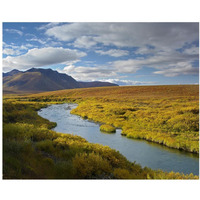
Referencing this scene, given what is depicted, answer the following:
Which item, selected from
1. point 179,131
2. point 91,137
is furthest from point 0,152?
point 179,131

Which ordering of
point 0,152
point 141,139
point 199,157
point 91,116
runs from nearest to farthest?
point 0,152 → point 199,157 → point 141,139 → point 91,116

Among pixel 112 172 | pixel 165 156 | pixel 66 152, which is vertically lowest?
pixel 165 156

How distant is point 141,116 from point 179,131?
7.64 m

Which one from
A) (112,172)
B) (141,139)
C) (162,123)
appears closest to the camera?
(112,172)

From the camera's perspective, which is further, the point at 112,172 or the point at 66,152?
the point at 66,152

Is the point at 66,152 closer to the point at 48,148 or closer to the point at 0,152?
the point at 48,148

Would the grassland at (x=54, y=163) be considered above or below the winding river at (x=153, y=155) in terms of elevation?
above

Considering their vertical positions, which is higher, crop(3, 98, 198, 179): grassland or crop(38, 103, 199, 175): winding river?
crop(3, 98, 198, 179): grassland

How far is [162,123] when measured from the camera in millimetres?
20922

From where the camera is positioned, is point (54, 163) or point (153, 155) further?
point (153, 155)

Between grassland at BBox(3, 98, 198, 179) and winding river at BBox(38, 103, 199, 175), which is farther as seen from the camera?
winding river at BBox(38, 103, 199, 175)

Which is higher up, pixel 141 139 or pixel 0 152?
pixel 0 152

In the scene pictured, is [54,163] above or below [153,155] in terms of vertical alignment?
above

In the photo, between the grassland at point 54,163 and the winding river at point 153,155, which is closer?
the grassland at point 54,163
